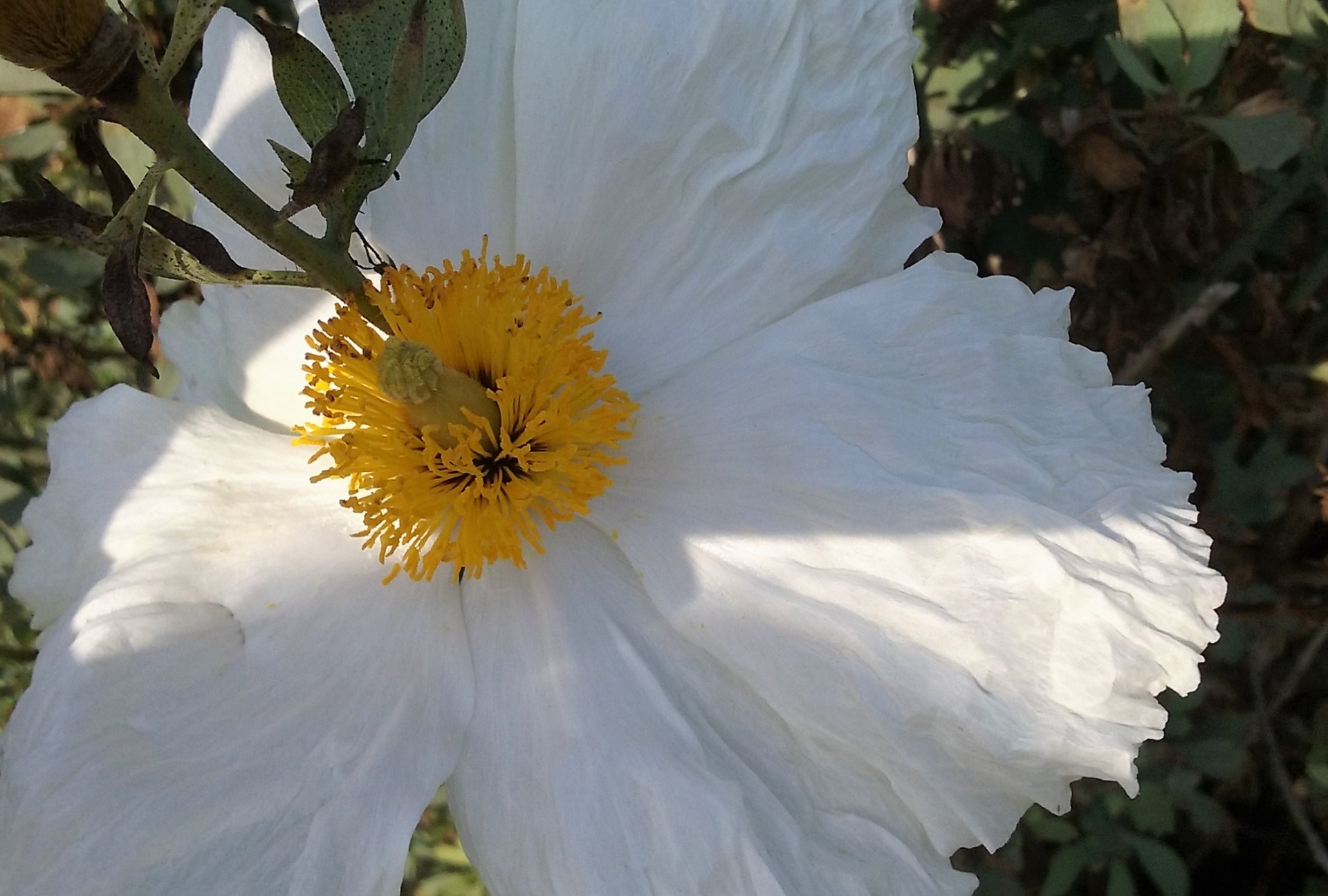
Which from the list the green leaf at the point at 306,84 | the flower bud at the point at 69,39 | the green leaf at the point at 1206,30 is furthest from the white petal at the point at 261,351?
the green leaf at the point at 1206,30

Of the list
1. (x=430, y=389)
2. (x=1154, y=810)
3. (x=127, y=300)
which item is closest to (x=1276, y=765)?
(x=1154, y=810)

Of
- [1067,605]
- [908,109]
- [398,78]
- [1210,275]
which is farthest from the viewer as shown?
[1210,275]

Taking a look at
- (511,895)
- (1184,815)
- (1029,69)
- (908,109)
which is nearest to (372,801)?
(511,895)

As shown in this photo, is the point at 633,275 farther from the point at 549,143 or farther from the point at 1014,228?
the point at 1014,228

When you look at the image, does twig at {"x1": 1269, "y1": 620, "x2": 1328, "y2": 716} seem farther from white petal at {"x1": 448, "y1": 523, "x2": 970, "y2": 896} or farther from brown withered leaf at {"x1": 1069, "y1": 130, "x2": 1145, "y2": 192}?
white petal at {"x1": 448, "y1": 523, "x2": 970, "y2": 896}

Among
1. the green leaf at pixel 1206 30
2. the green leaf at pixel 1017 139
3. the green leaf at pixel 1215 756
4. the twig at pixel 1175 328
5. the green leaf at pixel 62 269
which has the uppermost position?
the green leaf at pixel 1017 139

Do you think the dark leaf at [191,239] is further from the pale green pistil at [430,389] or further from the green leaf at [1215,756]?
the green leaf at [1215,756]
